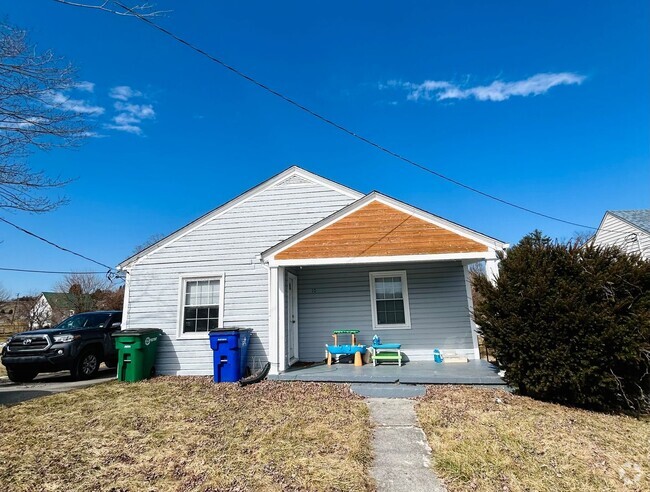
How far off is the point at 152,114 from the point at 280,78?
15.7 feet

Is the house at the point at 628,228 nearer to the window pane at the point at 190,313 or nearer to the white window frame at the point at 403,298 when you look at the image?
the white window frame at the point at 403,298

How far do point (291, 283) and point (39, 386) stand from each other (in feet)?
22.4

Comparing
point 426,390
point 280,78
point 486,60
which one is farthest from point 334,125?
point 426,390

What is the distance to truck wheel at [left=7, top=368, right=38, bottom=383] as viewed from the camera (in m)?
8.81

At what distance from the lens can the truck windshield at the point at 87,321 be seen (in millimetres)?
9281

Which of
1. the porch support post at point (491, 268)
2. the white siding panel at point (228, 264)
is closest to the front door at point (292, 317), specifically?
the white siding panel at point (228, 264)

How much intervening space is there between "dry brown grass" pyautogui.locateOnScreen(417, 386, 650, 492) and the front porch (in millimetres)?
953

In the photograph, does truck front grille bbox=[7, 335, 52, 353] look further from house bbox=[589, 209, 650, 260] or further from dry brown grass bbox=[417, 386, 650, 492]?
house bbox=[589, 209, 650, 260]

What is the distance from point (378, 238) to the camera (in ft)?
24.4

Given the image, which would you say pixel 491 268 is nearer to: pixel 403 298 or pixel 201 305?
pixel 403 298

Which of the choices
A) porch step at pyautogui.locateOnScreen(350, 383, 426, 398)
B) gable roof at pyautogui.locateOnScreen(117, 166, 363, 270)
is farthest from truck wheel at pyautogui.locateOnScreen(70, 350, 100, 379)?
porch step at pyautogui.locateOnScreen(350, 383, 426, 398)

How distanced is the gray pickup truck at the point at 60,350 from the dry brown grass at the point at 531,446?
892 centimetres

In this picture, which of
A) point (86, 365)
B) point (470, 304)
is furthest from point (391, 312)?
point (86, 365)

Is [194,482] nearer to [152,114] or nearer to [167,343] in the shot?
[167,343]
